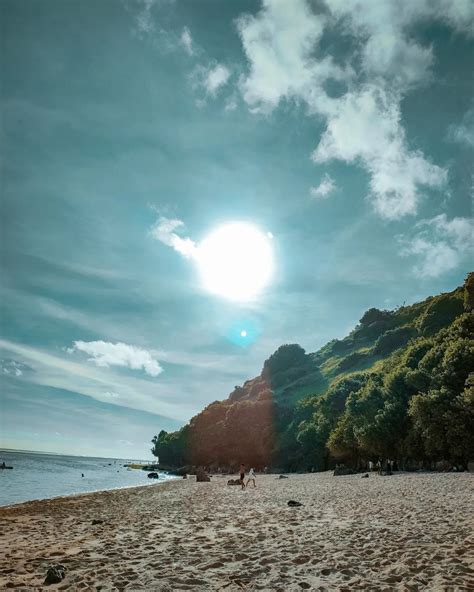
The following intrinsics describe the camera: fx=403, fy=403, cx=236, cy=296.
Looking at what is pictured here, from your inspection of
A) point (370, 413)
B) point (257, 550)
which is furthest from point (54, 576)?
point (370, 413)

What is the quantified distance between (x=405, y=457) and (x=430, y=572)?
216ft

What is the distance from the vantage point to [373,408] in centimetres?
7381

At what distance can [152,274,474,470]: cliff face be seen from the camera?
54.2 metres

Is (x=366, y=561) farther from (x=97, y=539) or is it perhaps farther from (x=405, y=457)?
(x=405, y=457)

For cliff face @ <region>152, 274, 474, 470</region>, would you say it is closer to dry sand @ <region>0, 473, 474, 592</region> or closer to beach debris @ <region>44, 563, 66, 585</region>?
dry sand @ <region>0, 473, 474, 592</region>

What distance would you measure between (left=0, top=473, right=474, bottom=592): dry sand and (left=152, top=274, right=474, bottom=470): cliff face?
100 ft

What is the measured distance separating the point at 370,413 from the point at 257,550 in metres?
66.5

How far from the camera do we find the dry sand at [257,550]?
917 cm

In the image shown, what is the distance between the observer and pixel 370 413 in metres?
72.8

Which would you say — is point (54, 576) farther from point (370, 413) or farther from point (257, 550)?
point (370, 413)

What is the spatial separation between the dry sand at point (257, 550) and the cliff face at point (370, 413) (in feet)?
100

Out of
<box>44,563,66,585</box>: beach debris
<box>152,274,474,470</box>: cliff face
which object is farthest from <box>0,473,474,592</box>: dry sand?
<box>152,274,474,470</box>: cliff face

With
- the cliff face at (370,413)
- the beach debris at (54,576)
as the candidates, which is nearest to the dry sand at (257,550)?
the beach debris at (54,576)

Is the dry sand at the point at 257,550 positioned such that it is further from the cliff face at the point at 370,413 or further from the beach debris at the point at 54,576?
the cliff face at the point at 370,413
